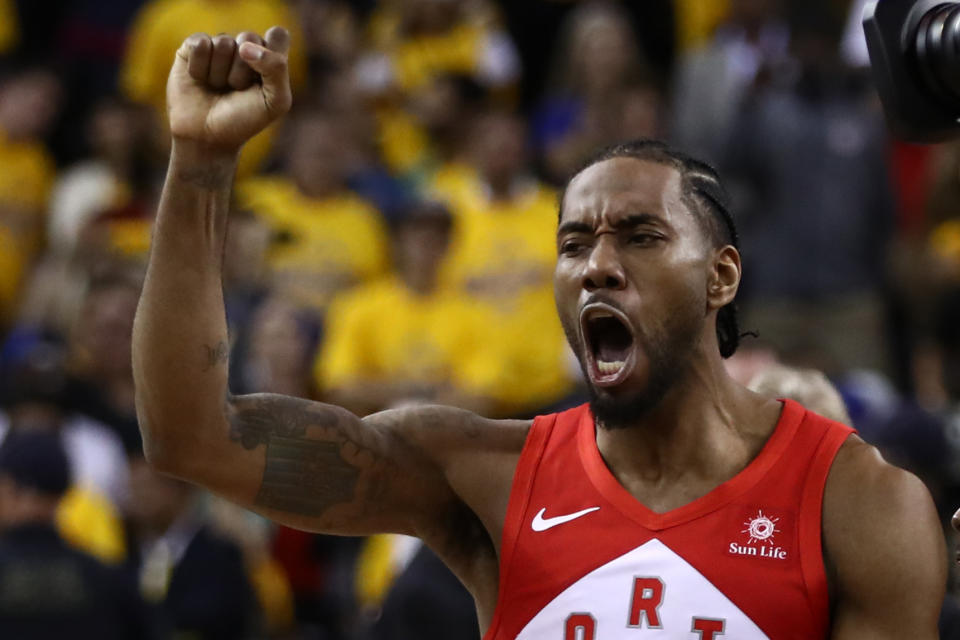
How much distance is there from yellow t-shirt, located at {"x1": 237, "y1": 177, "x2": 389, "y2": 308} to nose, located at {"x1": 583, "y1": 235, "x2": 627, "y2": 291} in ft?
19.4

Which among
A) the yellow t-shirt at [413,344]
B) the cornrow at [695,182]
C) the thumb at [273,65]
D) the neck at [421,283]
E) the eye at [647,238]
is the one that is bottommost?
the eye at [647,238]

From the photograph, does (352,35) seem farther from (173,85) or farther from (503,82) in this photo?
(173,85)

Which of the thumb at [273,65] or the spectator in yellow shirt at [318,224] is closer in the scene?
the thumb at [273,65]

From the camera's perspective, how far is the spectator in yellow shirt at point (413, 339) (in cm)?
823

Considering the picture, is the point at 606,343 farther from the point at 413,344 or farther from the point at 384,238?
the point at 384,238

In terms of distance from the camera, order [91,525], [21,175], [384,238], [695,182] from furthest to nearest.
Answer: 1. [21,175]
2. [384,238]
3. [91,525]
4. [695,182]

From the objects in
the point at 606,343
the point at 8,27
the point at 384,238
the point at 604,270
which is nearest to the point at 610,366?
the point at 606,343

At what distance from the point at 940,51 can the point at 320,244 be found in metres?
6.63

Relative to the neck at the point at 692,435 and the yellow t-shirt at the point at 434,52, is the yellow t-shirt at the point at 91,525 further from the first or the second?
the neck at the point at 692,435

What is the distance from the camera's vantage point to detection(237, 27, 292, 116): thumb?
9.86ft

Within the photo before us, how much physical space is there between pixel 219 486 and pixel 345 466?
0.29 metres

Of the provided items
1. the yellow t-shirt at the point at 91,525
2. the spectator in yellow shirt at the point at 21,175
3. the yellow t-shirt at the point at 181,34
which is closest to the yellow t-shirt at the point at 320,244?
the yellow t-shirt at the point at 181,34

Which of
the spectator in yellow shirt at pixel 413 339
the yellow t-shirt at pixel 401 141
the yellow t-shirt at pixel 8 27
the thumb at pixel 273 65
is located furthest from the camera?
the yellow t-shirt at pixel 8 27

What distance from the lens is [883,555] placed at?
9.97 feet
